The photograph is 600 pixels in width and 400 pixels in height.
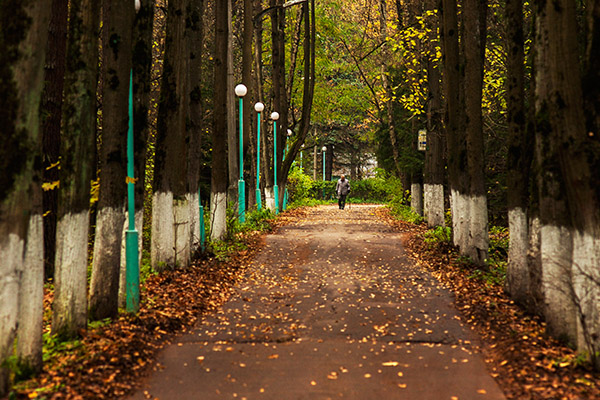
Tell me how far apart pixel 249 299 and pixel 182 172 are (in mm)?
3095

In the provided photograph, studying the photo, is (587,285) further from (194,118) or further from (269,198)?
(269,198)

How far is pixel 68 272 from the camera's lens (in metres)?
6.79

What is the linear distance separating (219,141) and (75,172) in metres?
9.06

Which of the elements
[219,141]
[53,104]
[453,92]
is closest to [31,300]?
[53,104]

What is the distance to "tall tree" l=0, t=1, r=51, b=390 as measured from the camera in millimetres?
5117

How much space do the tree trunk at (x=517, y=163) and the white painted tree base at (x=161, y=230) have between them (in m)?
5.88

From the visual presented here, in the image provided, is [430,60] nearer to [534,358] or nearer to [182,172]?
[182,172]

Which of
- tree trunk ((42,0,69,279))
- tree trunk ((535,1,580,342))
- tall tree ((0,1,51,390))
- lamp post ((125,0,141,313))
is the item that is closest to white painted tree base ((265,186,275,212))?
tree trunk ((42,0,69,279))

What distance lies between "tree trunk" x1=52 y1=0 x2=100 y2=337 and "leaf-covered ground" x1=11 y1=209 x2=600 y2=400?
1.46 ft

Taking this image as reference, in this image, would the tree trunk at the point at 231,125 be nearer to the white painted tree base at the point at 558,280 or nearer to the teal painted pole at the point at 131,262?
the teal painted pole at the point at 131,262

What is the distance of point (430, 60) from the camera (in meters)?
20.6

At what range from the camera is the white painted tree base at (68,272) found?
22.2 ft

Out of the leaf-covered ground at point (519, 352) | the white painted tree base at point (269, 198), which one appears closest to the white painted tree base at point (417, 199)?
the white painted tree base at point (269, 198)

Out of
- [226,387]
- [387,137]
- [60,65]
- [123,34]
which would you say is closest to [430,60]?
[387,137]
